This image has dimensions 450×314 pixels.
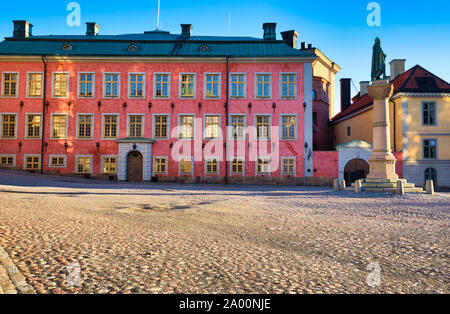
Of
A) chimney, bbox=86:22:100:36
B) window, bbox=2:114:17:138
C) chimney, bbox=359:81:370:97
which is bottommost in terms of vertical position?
window, bbox=2:114:17:138

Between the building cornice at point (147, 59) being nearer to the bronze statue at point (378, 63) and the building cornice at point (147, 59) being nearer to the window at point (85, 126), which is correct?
the window at point (85, 126)

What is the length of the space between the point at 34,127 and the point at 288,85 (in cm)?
2304

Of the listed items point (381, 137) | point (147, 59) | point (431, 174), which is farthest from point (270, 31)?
point (431, 174)

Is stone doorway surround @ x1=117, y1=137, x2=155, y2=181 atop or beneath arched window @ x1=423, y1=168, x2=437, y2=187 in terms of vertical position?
atop

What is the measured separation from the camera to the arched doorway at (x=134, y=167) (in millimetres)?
27016

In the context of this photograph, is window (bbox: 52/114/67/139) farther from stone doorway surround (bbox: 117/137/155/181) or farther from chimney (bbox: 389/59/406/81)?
chimney (bbox: 389/59/406/81)

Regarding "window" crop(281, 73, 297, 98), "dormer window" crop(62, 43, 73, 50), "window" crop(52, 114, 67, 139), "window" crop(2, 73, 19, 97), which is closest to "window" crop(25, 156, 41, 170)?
"window" crop(52, 114, 67, 139)

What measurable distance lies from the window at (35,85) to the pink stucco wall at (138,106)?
0.47m

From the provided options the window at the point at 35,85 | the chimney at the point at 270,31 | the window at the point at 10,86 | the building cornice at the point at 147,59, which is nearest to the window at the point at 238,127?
the building cornice at the point at 147,59

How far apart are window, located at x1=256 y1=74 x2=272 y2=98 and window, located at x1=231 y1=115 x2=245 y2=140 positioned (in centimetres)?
264

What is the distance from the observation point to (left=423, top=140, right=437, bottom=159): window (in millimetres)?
26603

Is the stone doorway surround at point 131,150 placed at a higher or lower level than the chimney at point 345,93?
lower

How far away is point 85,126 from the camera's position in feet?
89.5
